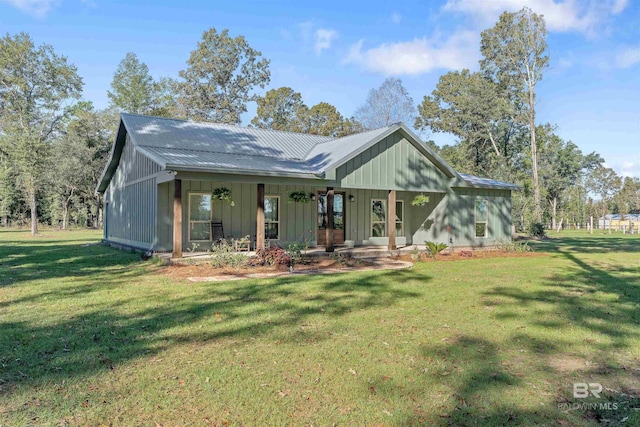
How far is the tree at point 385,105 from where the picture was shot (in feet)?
120

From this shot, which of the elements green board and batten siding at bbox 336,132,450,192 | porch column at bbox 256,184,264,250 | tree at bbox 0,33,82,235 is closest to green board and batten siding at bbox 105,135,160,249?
porch column at bbox 256,184,264,250

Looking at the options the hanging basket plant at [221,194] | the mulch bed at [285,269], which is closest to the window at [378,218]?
the mulch bed at [285,269]

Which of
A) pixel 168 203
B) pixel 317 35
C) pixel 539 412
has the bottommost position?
pixel 539 412

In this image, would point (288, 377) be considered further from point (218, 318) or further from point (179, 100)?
point (179, 100)

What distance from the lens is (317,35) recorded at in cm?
1880

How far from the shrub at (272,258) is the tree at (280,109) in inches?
1105

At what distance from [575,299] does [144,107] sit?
4078 cm

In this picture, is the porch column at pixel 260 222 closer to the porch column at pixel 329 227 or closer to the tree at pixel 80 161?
the porch column at pixel 329 227

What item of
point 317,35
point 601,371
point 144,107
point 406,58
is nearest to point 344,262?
point 601,371

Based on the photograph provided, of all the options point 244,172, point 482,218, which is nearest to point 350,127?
point 482,218

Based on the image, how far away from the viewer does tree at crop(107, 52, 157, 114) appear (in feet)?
A: 128

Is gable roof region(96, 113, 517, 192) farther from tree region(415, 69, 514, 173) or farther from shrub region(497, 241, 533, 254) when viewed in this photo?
tree region(415, 69, 514, 173)

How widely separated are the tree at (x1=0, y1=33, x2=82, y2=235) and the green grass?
2096 cm

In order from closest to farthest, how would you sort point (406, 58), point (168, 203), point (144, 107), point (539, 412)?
point (539, 412) → point (168, 203) → point (406, 58) → point (144, 107)
